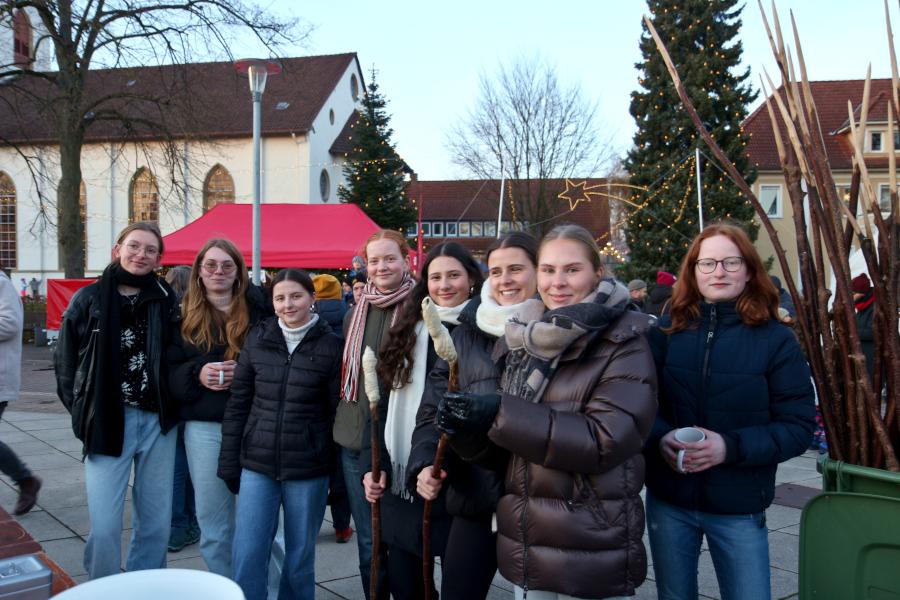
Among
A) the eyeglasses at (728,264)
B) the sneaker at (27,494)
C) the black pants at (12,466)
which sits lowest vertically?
the sneaker at (27,494)

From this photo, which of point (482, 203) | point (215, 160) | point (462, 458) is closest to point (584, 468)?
point (462, 458)

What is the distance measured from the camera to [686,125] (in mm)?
23562

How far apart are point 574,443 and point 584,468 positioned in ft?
0.29

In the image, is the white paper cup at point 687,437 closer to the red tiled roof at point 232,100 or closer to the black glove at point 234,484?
the black glove at point 234,484

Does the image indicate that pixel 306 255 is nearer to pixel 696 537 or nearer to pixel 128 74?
pixel 696 537

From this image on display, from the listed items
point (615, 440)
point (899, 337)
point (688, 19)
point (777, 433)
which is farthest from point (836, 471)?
point (688, 19)

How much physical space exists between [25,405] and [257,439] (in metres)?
9.21

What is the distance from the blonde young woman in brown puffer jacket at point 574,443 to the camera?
75.3 inches

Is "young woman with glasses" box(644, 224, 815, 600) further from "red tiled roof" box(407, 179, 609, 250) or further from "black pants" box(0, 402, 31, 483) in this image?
"red tiled roof" box(407, 179, 609, 250)

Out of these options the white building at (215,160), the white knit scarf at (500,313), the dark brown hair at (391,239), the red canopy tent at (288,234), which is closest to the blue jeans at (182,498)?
the dark brown hair at (391,239)

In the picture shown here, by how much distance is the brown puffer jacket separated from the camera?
1906mm

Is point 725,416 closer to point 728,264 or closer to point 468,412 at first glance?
point 728,264

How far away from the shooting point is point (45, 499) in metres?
5.61

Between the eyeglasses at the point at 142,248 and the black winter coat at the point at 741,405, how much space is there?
103 inches
